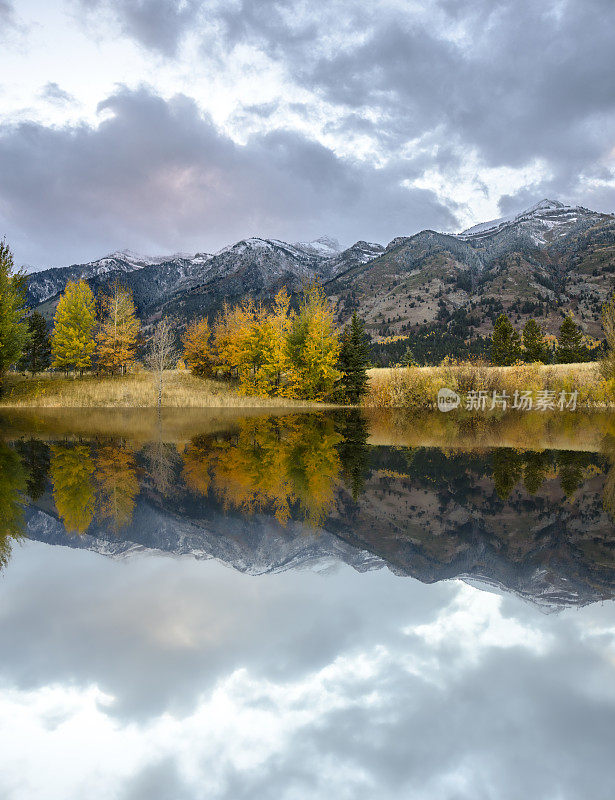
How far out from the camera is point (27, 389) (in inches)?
1671

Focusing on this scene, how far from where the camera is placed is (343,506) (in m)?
8.62

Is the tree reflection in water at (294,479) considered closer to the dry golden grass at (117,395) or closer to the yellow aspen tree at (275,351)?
the dry golden grass at (117,395)

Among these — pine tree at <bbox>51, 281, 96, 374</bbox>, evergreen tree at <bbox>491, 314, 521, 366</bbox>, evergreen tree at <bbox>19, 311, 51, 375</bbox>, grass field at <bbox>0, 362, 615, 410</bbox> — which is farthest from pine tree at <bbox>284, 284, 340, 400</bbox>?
evergreen tree at <bbox>491, 314, 521, 366</bbox>

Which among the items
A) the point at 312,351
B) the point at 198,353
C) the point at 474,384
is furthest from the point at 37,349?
the point at 474,384

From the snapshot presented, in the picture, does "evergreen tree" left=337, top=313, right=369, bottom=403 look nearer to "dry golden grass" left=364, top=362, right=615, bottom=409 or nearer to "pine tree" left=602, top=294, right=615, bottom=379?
"dry golden grass" left=364, top=362, right=615, bottom=409

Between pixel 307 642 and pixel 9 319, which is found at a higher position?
pixel 9 319

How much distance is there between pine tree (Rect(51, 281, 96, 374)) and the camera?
46094 mm

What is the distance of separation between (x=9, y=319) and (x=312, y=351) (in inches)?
1021

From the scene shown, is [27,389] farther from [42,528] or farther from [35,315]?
[42,528]

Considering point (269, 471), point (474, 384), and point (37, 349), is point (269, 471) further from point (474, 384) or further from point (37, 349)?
point (37, 349)

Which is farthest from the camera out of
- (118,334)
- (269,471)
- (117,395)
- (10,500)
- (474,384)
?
(118,334)

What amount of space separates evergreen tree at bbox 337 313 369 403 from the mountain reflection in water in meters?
23.4

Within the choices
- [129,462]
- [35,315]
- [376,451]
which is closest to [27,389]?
[35,315]

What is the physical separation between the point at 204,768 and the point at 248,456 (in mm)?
11679
